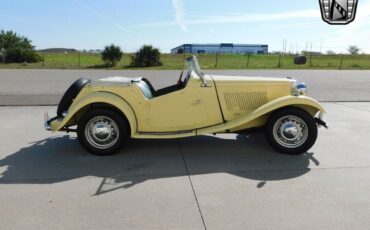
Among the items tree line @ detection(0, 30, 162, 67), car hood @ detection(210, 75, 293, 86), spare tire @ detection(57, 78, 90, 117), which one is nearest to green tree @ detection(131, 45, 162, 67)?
tree line @ detection(0, 30, 162, 67)

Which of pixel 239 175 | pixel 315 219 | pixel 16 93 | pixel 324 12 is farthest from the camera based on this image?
pixel 16 93

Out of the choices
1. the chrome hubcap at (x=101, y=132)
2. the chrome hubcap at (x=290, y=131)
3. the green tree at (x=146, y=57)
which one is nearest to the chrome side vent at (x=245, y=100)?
the chrome hubcap at (x=290, y=131)

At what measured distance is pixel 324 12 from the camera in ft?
22.6

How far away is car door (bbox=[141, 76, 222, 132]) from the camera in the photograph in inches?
202

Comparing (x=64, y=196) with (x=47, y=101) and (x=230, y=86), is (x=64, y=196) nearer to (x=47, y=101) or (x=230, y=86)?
(x=230, y=86)

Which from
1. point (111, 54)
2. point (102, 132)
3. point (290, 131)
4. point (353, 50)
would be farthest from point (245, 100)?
point (353, 50)

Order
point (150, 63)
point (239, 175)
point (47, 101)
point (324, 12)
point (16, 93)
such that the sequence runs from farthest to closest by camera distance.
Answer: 1. point (150, 63)
2. point (16, 93)
3. point (47, 101)
4. point (324, 12)
5. point (239, 175)

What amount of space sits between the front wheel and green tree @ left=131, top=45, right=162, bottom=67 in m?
25.2

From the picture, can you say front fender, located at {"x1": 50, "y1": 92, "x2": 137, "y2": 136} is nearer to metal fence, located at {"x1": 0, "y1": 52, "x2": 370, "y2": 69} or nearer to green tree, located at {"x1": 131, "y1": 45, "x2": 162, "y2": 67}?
metal fence, located at {"x1": 0, "y1": 52, "x2": 370, "y2": 69}

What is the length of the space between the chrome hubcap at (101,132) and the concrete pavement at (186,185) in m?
0.25

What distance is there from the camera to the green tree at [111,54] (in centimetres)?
3034

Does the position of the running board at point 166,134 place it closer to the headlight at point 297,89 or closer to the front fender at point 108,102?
the front fender at point 108,102

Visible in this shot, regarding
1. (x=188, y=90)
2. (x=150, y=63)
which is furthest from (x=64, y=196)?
(x=150, y=63)

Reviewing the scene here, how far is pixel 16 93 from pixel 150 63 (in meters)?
18.9
